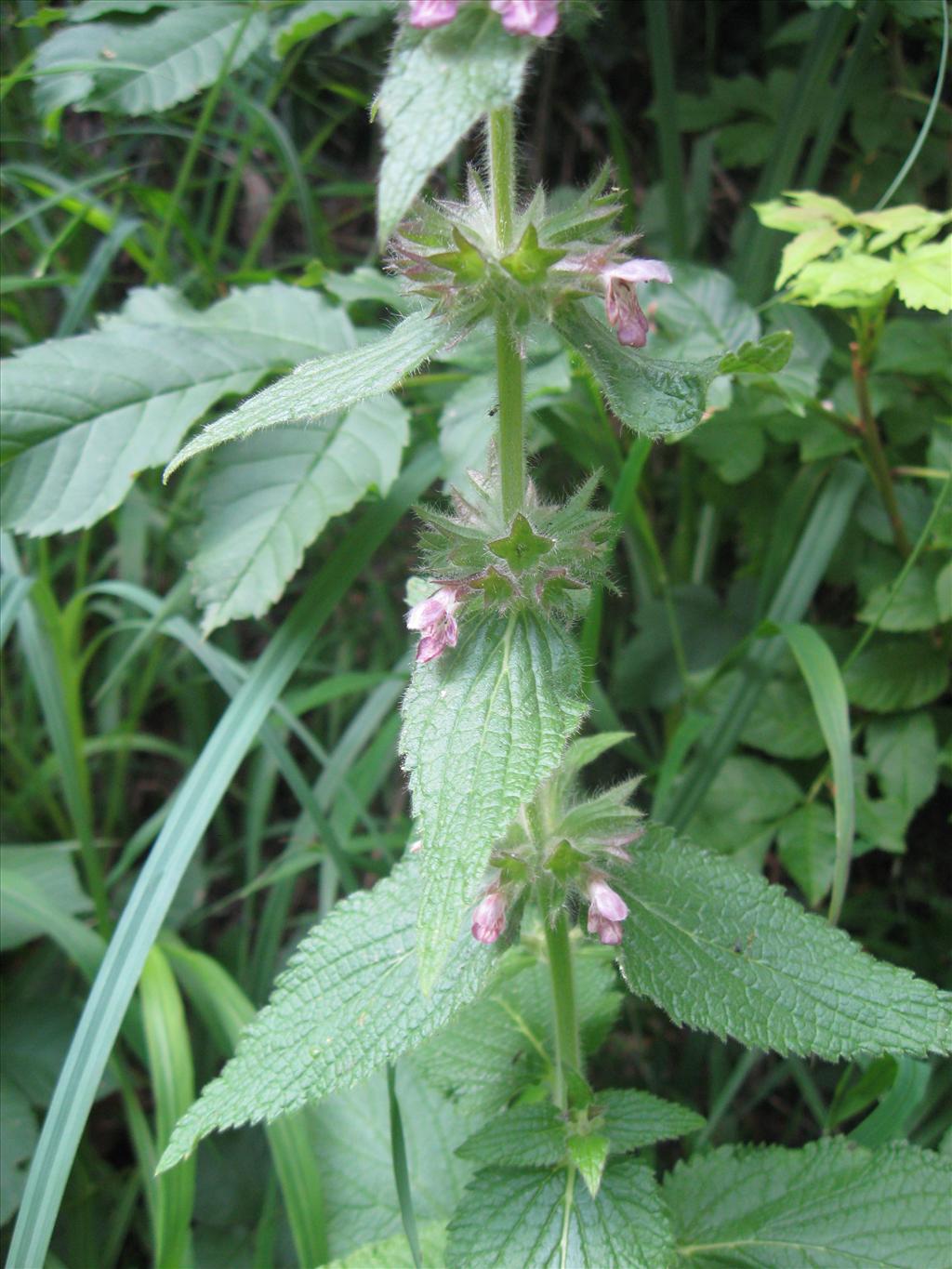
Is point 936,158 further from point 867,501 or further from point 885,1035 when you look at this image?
point 885,1035

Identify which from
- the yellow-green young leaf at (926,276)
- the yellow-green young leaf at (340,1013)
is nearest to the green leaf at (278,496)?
the yellow-green young leaf at (340,1013)

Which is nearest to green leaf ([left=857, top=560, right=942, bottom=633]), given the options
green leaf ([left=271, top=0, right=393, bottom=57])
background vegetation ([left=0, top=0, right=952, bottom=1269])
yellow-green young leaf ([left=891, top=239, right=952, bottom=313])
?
background vegetation ([left=0, top=0, right=952, bottom=1269])

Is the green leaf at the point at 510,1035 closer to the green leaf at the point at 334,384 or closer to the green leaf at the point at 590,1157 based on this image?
the green leaf at the point at 590,1157

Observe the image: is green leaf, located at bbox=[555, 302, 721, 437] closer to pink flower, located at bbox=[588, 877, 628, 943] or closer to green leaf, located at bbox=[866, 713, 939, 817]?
pink flower, located at bbox=[588, 877, 628, 943]

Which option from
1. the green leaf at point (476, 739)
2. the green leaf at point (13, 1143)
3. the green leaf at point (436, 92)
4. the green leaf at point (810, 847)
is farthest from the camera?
the green leaf at point (810, 847)

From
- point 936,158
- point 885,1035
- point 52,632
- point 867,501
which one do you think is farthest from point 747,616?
point 52,632

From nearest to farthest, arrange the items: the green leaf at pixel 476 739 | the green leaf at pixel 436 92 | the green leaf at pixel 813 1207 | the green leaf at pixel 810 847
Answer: the green leaf at pixel 436 92, the green leaf at pixel 476 739, the green leaf at pixel 813 1207, the green leaf at pixel 810 847

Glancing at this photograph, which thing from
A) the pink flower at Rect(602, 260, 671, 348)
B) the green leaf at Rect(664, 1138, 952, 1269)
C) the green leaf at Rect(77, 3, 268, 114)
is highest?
the green leaf at Rect(77, 3, 268, 114)

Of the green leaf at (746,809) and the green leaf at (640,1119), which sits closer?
the green leaf at (640,1119)
